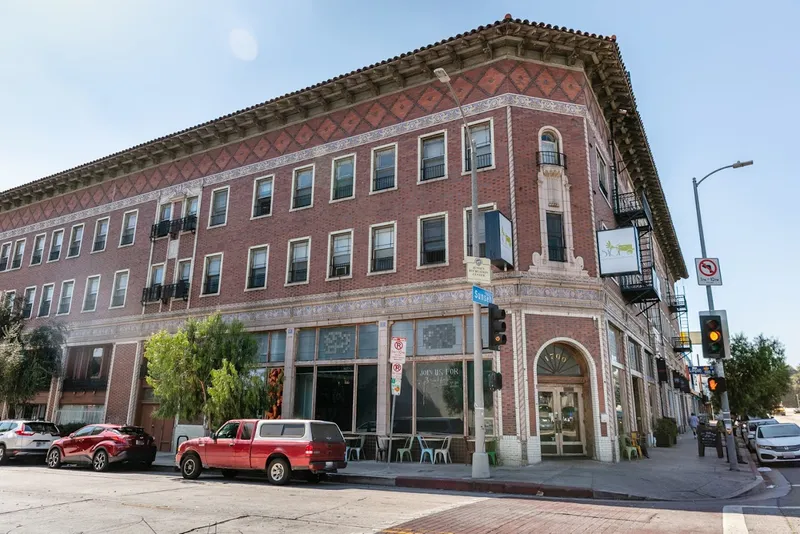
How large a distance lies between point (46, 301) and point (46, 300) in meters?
0.07

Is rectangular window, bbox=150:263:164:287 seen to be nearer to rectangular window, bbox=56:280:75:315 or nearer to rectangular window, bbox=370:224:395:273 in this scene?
rectangular window, bbox=56:280:75:315

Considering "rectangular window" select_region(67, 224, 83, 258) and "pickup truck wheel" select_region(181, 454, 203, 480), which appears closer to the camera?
"pickup truck wheel" select_region(181, 454, 203, 480)

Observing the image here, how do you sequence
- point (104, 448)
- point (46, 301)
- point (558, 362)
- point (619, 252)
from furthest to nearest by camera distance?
point (46, 301), point (619, 252), point (558, 362), point (104, 448)

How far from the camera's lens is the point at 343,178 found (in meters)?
23.5

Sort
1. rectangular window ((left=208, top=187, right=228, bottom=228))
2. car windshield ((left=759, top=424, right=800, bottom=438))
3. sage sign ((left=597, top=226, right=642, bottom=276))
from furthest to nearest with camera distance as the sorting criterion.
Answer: rectangular window ((left=208, top=187, right=228, bottom=228)) < car windshield ((left=759, top=424, right=800, bottom=438)) < sage sign ((left=597, top=226, right=642, bottom=276))

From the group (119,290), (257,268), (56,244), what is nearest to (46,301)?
(56,244)

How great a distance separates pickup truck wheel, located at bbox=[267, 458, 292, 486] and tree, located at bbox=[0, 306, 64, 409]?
1937cm

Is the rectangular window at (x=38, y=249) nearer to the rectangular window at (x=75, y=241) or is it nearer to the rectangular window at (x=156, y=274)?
the rectangular window at (x=75, y=241)

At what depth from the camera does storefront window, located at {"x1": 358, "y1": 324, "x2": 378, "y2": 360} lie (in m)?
20.8


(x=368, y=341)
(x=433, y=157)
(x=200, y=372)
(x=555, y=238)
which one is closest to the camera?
(x=555, y=238)

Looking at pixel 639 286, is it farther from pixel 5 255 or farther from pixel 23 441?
pixel 5 255

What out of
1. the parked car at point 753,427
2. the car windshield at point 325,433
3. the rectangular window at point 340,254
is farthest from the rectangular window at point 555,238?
the parked car at point 753,427

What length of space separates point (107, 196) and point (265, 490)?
82.4 feet

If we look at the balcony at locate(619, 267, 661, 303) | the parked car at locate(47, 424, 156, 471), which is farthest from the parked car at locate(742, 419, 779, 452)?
the parked car at locate(47, 424, 156, 471)
